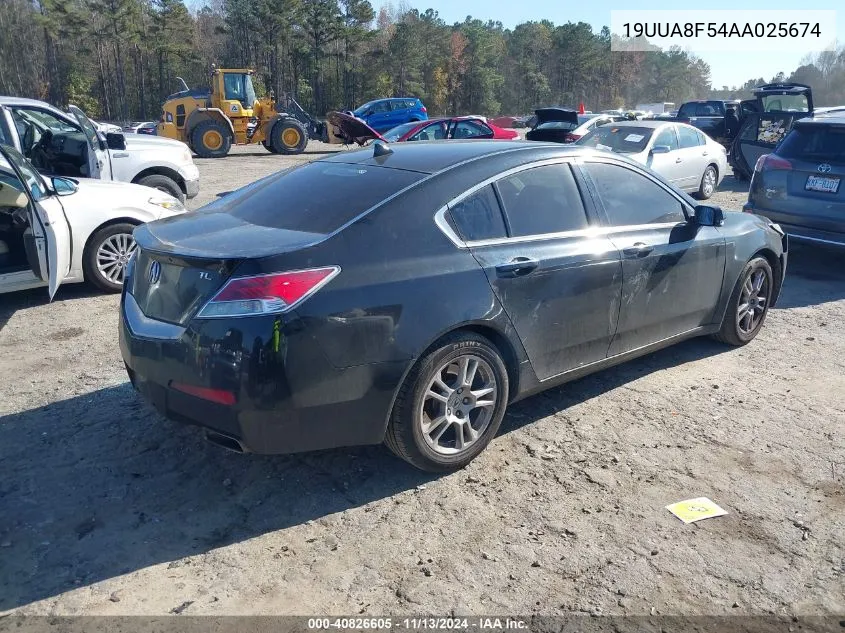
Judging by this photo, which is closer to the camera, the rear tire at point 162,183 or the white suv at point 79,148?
the white suv at point 79,148

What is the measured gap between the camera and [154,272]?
11.5 feet

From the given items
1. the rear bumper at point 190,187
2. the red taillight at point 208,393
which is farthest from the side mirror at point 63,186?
the red taillight at point 208,393

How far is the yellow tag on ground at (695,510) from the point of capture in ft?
11.1

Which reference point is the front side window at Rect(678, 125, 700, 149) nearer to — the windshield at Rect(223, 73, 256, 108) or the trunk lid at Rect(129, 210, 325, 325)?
the trunk lid at Rect(129, 210, 325, 325)

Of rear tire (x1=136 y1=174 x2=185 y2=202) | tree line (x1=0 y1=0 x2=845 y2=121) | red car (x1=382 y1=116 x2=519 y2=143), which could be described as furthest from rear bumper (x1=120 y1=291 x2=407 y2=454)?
tree line (x1=0 y1=0 x2=845 y2=121)

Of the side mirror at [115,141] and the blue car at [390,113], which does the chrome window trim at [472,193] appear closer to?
the side mirror at [115,141]

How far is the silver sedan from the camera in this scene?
12.0m

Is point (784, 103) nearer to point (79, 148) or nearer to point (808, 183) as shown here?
point (808, 183)

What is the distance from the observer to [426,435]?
3541mm

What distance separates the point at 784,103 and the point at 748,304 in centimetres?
1207

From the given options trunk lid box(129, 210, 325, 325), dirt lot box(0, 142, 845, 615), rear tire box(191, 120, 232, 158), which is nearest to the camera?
dirt lot box(0, 142, 845, 615)

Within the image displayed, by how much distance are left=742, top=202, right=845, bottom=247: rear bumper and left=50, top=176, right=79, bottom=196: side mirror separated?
745 cm

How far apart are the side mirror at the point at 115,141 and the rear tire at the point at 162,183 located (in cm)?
64

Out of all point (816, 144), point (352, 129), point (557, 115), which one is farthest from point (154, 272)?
point (352, 129)
